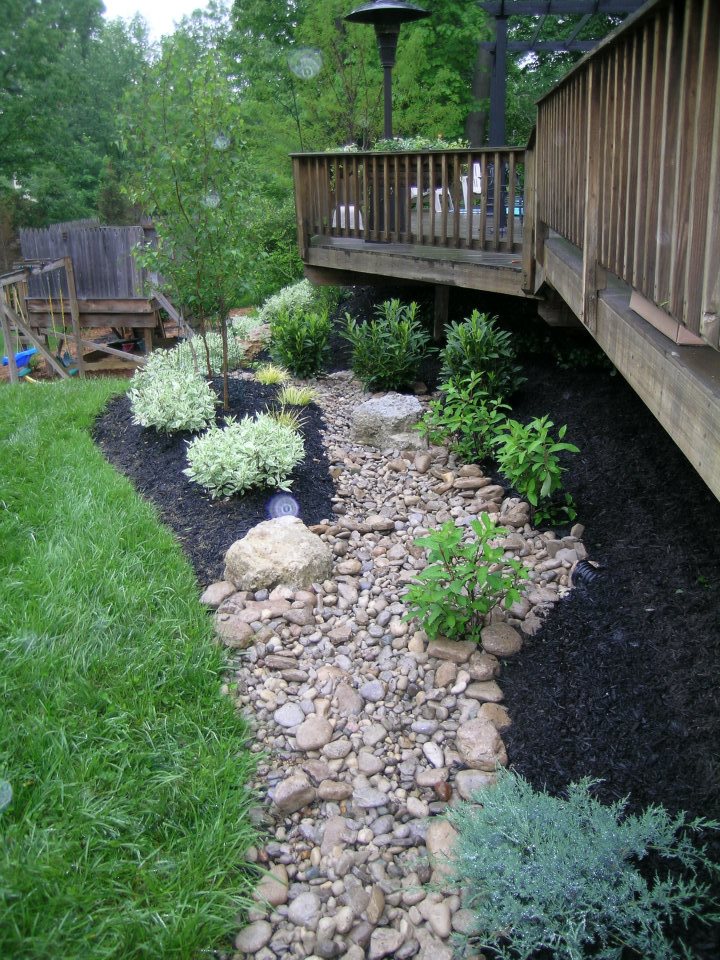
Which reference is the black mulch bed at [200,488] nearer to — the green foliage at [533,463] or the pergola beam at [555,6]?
the green foliage at [533,463]

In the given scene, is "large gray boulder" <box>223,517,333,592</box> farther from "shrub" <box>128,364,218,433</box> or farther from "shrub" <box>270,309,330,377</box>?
"shrub" <box>270,309,330,377</box>

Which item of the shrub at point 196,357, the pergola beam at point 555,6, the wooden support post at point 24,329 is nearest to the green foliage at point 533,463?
the shrub at point 196,357

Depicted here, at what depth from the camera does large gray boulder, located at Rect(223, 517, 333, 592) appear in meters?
4.34

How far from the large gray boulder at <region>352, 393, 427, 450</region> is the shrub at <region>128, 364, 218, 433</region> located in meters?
1.26

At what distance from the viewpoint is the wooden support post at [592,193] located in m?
3.35

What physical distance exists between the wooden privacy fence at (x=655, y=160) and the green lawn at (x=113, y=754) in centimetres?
224

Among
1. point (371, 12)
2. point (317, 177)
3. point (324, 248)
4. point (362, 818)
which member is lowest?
point (362, 818)

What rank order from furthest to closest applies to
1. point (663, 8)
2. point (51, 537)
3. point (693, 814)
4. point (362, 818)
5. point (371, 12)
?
point (371, 12), point (51, 537), point (362, 818), point (693, 814), point (663, 8)

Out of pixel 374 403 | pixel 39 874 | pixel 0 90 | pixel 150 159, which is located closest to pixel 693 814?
pixel 39 874

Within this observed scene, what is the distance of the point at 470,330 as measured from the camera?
661 cm

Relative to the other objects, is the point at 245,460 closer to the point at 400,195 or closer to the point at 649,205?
the point at 649,205

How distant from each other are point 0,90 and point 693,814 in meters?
26.5

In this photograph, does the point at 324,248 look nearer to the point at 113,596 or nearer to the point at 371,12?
the point at 371,12

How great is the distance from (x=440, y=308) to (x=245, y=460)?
379cm
